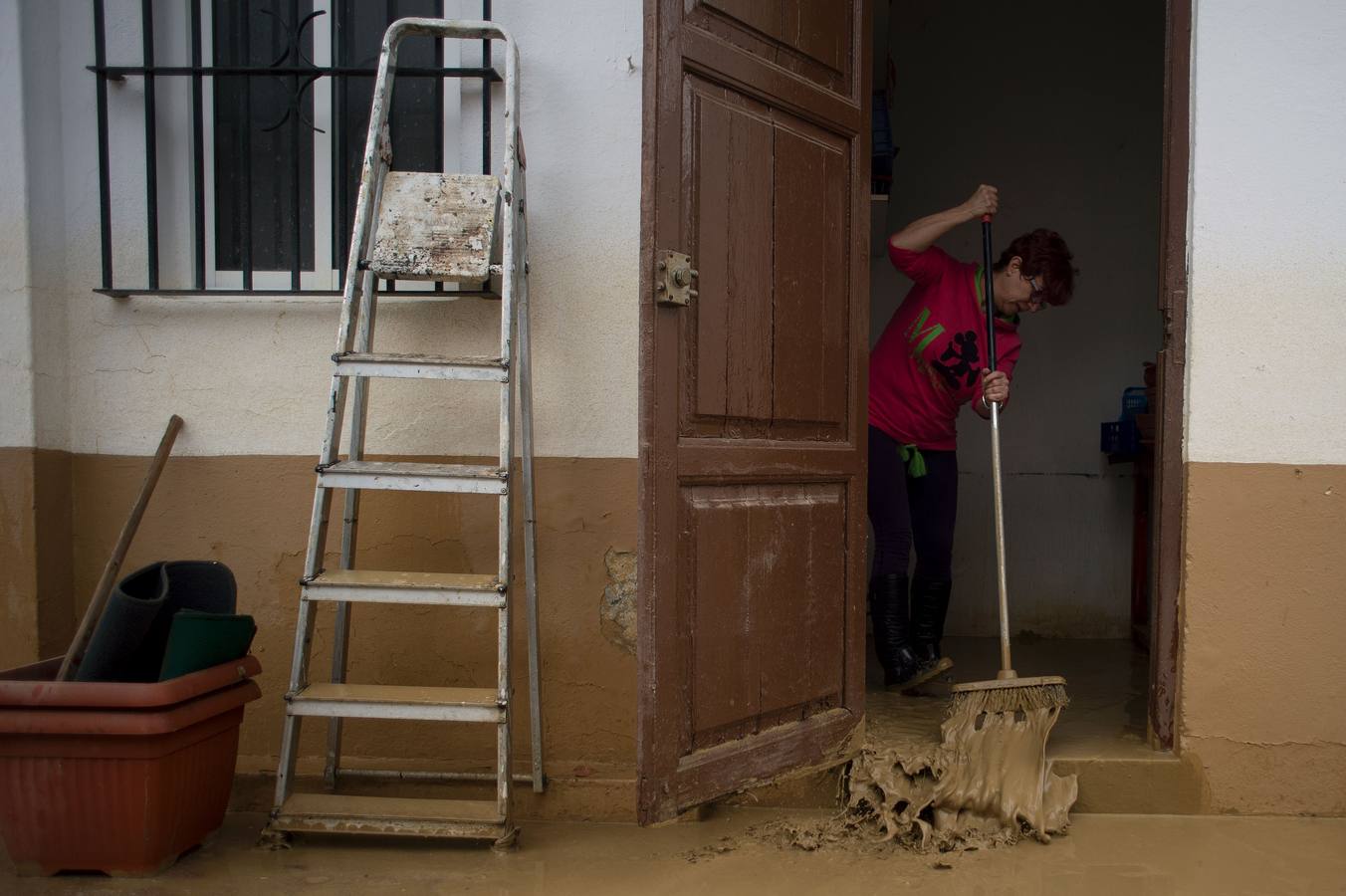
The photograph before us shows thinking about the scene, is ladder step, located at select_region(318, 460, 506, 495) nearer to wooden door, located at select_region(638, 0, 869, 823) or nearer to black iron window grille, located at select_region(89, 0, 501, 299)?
wooden door, located at select_region(638, 0, 869, 823)

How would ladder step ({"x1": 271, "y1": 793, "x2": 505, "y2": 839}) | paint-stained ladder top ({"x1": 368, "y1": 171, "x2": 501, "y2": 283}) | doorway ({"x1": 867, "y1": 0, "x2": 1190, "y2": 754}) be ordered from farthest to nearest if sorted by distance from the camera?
doorway ({"x1": 867, "y1": 0, "x2": 1190, "y2": 754}), paint-stained ladder top ({"x1": 368, "y1": 171, "x2": 501, "y2": 283}), ladder step ({"x1": 271, "y1": 793, "x2": 505, "y2": 839})

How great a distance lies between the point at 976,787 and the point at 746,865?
0.74 m

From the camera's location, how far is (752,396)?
299 centimetres

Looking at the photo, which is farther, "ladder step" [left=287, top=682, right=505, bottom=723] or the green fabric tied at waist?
the green fabric tied at waist

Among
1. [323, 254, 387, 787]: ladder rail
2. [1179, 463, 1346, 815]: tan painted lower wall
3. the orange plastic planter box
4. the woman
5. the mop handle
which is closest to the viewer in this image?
the orange plastic planter box

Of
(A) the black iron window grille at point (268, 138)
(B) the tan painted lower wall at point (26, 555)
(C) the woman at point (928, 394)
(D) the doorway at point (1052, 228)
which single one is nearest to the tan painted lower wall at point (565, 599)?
(B) the tan painted lower wall at point (26, 555)

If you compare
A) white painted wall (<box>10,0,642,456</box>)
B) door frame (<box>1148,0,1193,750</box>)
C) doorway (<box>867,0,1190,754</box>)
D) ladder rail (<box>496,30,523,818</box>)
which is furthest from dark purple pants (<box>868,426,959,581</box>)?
doorway (<box>867,0,1190,754</box>)

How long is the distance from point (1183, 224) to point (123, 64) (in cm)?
334

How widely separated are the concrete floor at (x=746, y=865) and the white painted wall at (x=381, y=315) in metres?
1.17

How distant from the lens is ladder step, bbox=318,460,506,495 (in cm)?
287

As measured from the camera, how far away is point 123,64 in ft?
11.0

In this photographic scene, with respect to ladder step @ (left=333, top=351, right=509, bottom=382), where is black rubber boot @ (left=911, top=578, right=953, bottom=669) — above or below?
below

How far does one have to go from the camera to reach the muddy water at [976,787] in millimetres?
3127

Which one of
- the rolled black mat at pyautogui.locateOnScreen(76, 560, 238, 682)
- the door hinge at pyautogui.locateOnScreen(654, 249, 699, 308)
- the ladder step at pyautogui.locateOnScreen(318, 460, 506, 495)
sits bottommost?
the rolled black mat at pyautogui.locateOnScreen(76, 560, 238, 682)
